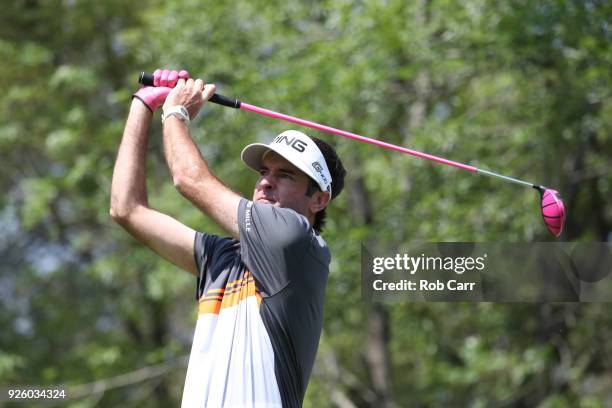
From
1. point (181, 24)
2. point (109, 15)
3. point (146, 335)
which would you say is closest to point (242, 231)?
point (181, 24)

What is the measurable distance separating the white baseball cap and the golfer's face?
Result: 49mm

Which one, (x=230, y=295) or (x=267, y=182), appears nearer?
(x=230, y=295)

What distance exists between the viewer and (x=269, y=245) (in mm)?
3055

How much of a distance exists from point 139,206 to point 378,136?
341 inches

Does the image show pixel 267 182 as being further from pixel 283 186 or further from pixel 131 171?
pixel 131 171

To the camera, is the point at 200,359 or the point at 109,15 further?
the point at 109,15

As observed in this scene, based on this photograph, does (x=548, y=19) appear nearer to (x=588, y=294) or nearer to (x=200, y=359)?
(x=588, y=294)

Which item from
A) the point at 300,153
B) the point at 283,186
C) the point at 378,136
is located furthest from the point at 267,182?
the point at 378,136

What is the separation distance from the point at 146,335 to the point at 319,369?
5.49 meters

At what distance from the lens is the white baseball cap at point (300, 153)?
10.8 ft

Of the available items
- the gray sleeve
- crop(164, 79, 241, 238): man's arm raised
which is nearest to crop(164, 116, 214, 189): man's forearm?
crop(164, 79, 241, 238): man's arm raised

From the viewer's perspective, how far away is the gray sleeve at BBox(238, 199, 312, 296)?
306 centimetres

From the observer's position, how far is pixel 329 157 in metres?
3.61

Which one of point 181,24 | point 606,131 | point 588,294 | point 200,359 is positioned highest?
point 181,24
